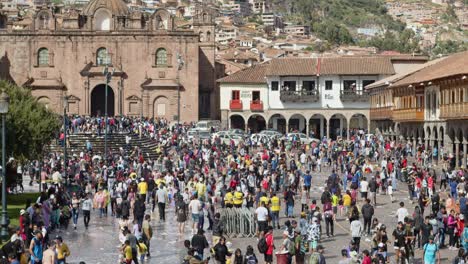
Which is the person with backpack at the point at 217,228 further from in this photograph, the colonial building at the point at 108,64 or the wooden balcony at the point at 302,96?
the colonial building at the point at 108,64

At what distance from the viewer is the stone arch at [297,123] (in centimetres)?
7261

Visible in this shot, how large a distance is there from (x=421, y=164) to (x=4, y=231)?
26.1 meters

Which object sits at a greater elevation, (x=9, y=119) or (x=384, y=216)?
(x=9, y=119)

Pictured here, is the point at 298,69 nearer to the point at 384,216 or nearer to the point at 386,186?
the point at 386,186

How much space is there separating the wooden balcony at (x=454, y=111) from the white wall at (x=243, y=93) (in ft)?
77.3

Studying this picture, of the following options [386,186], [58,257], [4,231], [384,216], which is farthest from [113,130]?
[58,257]

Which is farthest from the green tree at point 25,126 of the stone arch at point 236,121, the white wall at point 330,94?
the stone arch at point 236,121

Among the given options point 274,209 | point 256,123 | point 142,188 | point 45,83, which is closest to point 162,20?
point 45,83

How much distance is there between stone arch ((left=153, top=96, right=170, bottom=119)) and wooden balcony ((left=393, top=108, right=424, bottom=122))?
62.6 ft

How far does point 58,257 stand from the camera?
65.2 ft

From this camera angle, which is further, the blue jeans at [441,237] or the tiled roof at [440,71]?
the tiled roof at [440,71]

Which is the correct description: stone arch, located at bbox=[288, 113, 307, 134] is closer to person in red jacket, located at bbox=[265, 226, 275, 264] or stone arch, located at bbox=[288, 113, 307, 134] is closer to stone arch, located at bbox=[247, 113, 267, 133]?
stone arch, located at bbox=[247, 113, 267, 133]

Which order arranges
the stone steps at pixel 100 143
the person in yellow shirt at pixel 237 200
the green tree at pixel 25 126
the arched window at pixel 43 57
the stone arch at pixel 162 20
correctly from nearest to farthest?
the person in yellow shirt at pixel 237 200 → the green tree at pixel 25 126 → the stone steps at pixel 100 143 → the arched window at pixel 43 57 → the stone arch at pixel 162 20

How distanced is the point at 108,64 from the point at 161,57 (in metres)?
4.14
